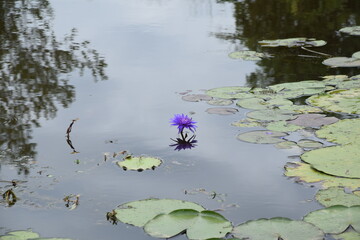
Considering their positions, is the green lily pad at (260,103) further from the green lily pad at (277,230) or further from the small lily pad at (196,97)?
the green lily pad at (277,230)

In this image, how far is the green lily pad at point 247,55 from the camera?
4278 millimetres

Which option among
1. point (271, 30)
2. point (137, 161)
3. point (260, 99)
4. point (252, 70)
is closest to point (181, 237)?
point (137, 161)

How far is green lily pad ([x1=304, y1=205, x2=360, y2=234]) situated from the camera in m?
1.98

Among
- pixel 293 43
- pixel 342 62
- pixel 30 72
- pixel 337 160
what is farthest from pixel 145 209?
pixel 293 43

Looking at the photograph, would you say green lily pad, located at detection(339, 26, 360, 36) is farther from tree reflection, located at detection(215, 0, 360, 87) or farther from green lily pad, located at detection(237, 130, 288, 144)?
green lily pad, located at detection(237, 130, 288, 144)

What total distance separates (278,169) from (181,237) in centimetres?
71

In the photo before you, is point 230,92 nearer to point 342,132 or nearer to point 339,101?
point 339,101

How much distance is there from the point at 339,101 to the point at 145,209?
62.1 inches

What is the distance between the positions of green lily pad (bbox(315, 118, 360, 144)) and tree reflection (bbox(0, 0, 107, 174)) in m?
1.32

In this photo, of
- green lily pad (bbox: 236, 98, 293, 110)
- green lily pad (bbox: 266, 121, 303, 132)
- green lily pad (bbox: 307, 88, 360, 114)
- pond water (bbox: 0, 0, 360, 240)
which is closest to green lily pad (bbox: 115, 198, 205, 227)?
pond water (bbox: 0, 0, 360, 240)

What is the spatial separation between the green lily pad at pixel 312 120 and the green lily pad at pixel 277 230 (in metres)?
1.07

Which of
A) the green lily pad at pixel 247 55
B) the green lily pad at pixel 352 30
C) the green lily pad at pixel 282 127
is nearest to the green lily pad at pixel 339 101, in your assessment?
the green lily pad at pixel 282 127

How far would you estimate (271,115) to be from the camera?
314 centimetres

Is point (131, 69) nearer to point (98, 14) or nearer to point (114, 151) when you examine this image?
point (114, 151)
